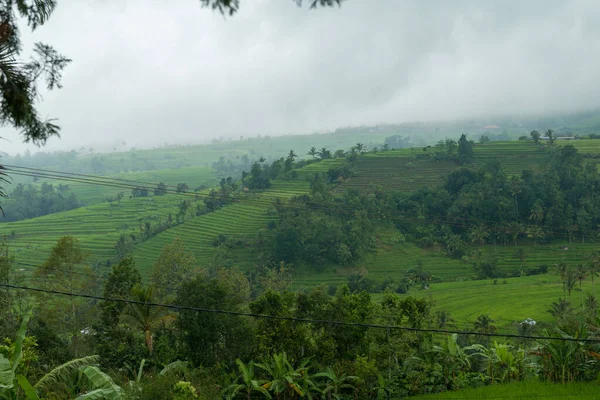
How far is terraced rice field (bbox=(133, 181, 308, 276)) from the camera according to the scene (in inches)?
2066

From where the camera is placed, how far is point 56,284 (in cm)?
2569

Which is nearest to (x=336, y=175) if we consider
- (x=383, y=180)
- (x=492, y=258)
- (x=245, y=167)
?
(x=383, y=180)

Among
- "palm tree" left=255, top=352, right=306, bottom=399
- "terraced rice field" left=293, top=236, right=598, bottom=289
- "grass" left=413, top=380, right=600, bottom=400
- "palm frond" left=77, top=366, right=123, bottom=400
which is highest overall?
"palm frond" left=77, top=366, right=123, bottom=400

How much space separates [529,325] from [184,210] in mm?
42458

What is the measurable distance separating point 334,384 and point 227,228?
47237 mm

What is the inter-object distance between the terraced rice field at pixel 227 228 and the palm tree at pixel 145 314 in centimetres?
3062

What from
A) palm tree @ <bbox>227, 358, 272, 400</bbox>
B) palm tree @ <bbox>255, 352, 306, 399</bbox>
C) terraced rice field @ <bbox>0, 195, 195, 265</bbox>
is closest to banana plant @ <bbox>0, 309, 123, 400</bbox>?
palm tree @ <bbox>227, 358, 272, 400</bbox>

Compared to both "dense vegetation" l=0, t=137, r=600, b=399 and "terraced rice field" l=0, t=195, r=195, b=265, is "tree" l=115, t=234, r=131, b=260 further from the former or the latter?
"terraced rice field" l=0, t=195, r=195, b=265

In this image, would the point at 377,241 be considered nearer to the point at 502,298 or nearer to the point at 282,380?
the point at 502,298

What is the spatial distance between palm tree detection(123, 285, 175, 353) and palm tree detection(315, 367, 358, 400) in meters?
6.57

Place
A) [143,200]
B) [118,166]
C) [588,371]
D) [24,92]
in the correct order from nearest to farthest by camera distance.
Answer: [24,92], [588,371], [143,200], [118,166]

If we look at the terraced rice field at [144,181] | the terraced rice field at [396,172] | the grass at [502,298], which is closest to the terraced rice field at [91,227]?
the terraced rice field at [144,181]

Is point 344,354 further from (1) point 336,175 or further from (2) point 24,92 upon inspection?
(1) point 336,175

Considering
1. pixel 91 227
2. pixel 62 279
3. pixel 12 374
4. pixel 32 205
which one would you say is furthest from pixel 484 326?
pixel 32 205
